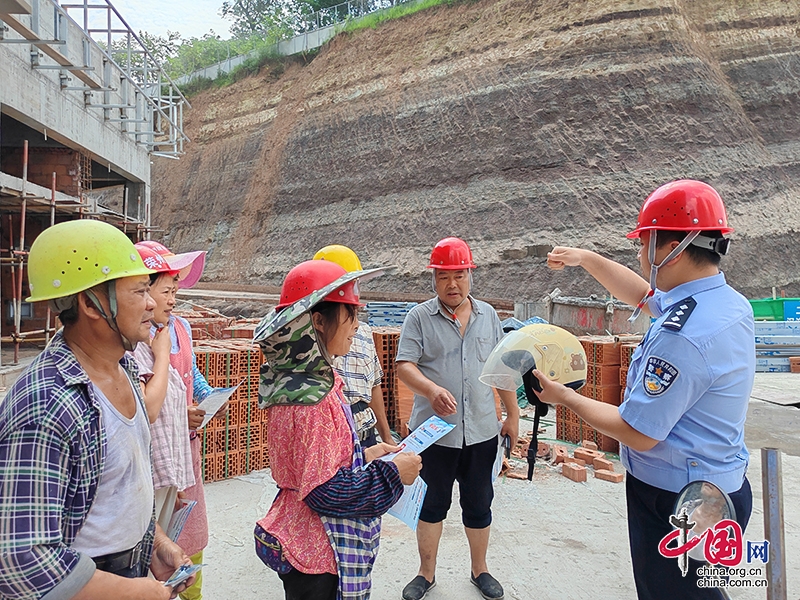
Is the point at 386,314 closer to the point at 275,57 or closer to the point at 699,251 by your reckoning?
the point at 699,251

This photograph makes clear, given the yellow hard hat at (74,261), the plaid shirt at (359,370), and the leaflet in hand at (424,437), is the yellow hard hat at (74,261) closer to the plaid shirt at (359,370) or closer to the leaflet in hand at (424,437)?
the leaflet in hand at (424,437)

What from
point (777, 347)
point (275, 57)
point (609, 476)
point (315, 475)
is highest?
point (275, 57)

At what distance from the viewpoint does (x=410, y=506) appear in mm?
2463

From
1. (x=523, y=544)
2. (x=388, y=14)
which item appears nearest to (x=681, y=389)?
(x=523, y=544)

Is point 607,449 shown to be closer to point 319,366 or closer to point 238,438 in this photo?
point 238,438

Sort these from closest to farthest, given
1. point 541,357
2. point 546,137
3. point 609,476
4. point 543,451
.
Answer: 1. point 541,357
2. point 609,476
3. point 543,451
4. point 546,137

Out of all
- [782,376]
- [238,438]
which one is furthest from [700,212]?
[782,376]

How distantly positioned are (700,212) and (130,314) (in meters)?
1.99

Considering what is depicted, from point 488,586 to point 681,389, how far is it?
224 cm

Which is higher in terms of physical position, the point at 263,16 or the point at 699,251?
the point at 263,16

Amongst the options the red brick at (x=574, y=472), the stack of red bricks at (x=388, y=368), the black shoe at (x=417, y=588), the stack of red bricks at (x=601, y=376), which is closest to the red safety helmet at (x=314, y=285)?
the black shoe at (x=417, y=588)

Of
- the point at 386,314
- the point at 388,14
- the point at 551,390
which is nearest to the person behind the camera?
the point at 551,390

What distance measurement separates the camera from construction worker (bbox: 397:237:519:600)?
3.53 m

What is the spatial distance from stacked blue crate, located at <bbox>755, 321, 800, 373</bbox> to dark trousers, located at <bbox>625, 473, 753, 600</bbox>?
12.0 m
